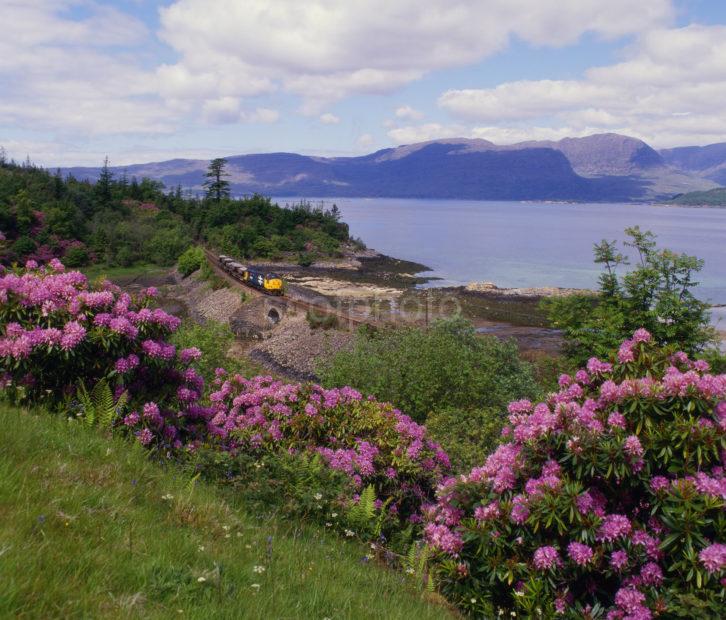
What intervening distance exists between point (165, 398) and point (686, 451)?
6333mm

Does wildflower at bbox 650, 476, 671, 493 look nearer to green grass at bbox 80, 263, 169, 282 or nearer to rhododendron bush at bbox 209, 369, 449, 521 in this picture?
rhododendron bush at bbox 209, 369, 449, 521

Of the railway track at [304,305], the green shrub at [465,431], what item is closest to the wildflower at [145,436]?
the green shrub at [465,431]

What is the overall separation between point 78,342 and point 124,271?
241 feet

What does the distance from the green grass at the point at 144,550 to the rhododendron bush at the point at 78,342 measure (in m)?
1.00

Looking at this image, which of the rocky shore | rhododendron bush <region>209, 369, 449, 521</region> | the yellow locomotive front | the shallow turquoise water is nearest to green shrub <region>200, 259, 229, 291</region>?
the yellow locomotive front

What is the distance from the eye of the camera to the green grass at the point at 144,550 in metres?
3.23

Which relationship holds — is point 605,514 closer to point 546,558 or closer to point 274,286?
point 546,558

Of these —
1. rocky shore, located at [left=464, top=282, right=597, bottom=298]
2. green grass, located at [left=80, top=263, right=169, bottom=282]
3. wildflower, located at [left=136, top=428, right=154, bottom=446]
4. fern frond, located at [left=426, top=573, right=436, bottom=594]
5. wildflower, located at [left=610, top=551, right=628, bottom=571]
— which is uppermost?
wildflower, located at [left=136, top=428, right=154, bottom=446]

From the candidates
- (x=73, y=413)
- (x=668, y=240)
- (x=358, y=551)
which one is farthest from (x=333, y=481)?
(x=668, y=240)

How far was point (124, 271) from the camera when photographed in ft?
246

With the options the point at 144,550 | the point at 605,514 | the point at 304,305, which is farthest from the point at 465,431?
the point at 304,305

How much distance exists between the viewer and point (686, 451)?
542cm

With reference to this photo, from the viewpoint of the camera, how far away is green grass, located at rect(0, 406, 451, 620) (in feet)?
10.6

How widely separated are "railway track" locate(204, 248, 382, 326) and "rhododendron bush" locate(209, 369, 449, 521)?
85.8 ft
